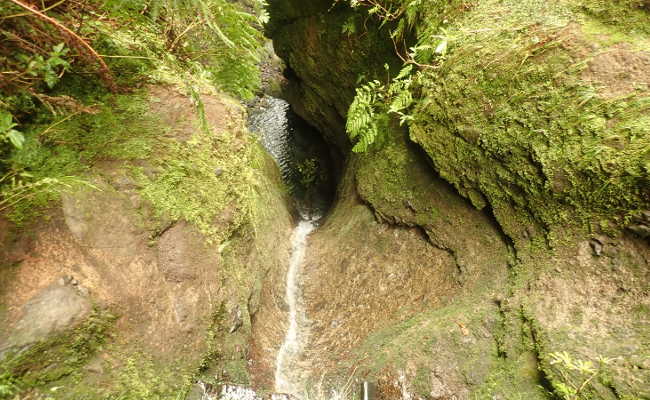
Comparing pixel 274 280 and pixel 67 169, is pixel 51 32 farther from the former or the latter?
pixel 274 280

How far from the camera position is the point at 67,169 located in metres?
2.69

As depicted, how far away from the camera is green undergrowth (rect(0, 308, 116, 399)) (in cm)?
208

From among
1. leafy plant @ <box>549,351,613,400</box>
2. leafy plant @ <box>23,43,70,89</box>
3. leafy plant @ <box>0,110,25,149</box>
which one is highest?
leafy plant @ <box>23,43,70,89</box>

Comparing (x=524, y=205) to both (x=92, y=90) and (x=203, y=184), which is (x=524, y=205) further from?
(x=92, y=90)

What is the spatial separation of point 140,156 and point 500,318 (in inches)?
158

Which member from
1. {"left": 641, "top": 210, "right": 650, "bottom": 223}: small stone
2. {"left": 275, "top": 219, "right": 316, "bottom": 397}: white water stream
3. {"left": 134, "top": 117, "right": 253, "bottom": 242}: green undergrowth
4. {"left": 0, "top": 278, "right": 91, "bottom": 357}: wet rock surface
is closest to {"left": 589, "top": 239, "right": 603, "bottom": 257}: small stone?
{"left": 641, "top": 210, "right": 650, "bottom": 223}: small stone

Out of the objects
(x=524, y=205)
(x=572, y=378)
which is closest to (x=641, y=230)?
(x=524, y=205)

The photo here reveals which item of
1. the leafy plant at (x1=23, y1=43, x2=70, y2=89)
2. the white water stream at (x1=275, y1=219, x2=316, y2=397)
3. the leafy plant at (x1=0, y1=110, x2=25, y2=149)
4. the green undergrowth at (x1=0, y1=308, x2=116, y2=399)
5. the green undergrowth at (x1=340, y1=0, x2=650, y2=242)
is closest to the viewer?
the leafy plant at (x1=0, y1=110, x2=25, y2=149)

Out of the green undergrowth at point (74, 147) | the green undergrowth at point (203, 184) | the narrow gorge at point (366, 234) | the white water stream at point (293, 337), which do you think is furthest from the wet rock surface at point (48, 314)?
the white water stream at point (293, 337)

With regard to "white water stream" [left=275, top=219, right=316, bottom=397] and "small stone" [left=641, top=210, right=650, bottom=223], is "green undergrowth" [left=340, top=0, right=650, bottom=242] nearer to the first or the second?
"small stone" [left=641, top=210, right=650, bottom=223]

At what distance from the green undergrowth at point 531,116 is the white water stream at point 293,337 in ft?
9.86

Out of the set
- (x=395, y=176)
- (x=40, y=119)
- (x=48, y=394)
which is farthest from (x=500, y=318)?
(x=40, y=119)

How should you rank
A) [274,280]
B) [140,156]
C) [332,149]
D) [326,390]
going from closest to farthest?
[140,156], [326,390], [274,280], [332,149]

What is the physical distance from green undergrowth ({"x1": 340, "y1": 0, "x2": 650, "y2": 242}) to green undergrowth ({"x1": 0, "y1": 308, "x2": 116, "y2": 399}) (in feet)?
12.9
